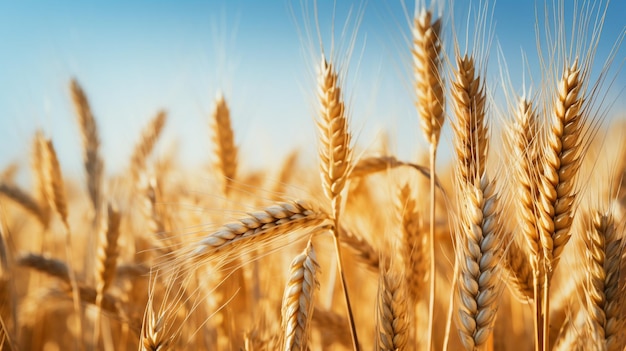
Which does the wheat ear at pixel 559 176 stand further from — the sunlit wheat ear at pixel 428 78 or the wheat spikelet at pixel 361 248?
the wheat spikelet at pixel 361 248

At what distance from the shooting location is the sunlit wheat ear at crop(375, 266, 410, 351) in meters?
1.41

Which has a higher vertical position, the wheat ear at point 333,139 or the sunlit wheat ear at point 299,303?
the wheat ear at point 333,139

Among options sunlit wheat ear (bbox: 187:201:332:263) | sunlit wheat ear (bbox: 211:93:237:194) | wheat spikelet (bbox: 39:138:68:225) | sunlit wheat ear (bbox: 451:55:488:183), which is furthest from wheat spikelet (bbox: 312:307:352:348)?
wheat spikelet (bbox: 39:138:68:225)

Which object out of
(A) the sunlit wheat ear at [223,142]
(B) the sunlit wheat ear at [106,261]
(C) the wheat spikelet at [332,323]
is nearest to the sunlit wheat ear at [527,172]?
(C) the wheat spikelet at [332,323]

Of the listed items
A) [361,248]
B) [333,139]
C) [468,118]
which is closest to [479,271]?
[468,118]

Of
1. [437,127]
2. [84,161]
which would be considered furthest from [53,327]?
[437,127]

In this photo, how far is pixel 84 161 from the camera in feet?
9.95

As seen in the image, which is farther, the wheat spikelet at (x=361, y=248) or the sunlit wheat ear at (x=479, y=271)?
the wheat spikelet at (x=361, y=248)

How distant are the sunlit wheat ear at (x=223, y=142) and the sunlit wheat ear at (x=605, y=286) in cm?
170

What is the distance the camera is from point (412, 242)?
1926mm

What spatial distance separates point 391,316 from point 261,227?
1.48 ft

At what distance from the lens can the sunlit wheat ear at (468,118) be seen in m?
1.42

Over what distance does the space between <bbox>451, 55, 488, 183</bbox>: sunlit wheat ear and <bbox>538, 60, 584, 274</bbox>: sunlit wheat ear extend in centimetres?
18

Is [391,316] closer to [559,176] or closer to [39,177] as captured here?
[559,176]
